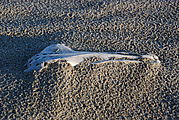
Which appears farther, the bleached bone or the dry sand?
the bleached bone

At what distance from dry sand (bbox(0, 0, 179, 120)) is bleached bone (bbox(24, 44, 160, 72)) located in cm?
4

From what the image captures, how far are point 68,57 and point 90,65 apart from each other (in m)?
0.13

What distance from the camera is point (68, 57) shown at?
165cm

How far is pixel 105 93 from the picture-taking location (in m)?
1.54

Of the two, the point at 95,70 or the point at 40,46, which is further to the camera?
the point at 40,46

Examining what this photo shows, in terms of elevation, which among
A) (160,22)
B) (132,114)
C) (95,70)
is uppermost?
(160,22)

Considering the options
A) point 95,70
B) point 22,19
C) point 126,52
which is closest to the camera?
point 95,70

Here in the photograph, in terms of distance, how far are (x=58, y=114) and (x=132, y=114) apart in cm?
37

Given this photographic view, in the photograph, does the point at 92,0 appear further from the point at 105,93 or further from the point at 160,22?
the point at 105,93

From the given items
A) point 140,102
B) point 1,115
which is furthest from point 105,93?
point 1,115

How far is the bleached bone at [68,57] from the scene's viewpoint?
162 centimetres

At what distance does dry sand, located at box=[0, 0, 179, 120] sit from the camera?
1466 mm

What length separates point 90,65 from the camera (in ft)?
5.34

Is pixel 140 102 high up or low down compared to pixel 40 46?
down
